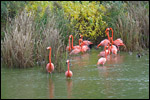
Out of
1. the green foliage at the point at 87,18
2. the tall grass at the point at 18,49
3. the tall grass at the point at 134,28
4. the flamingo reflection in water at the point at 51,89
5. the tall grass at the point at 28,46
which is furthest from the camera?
the green foliage at the point at 87,18

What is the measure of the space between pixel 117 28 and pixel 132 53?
135cm

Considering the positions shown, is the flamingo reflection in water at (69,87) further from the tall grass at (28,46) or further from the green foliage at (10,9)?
the green foliage at (10,9)

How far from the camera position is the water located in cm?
701

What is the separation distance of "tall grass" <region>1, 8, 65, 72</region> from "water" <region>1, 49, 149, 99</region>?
28cm

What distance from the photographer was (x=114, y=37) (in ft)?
45.2

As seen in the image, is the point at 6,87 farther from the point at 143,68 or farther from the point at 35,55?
the point at 143,68

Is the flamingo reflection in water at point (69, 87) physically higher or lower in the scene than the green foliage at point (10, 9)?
lower

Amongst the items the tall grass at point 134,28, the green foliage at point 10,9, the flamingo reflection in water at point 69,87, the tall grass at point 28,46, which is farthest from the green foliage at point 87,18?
the flamingo reflection in water at point 69,87

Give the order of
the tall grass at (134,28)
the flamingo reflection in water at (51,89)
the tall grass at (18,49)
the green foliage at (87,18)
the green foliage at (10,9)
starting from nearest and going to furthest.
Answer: the flamingo reflection in water at (51,89) < the tall grass at (18,49) < the tall grass at (134,28) < the green foliage at (10,9) < the green foliage at (87,18)

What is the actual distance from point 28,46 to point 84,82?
2324mm

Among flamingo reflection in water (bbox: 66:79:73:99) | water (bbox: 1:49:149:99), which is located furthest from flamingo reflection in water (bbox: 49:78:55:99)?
flamingo reflection in water (bbox: 66:79:73:99)

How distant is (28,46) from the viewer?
9.73 metres

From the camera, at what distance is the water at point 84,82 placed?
7.01m

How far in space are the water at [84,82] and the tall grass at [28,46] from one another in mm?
278
